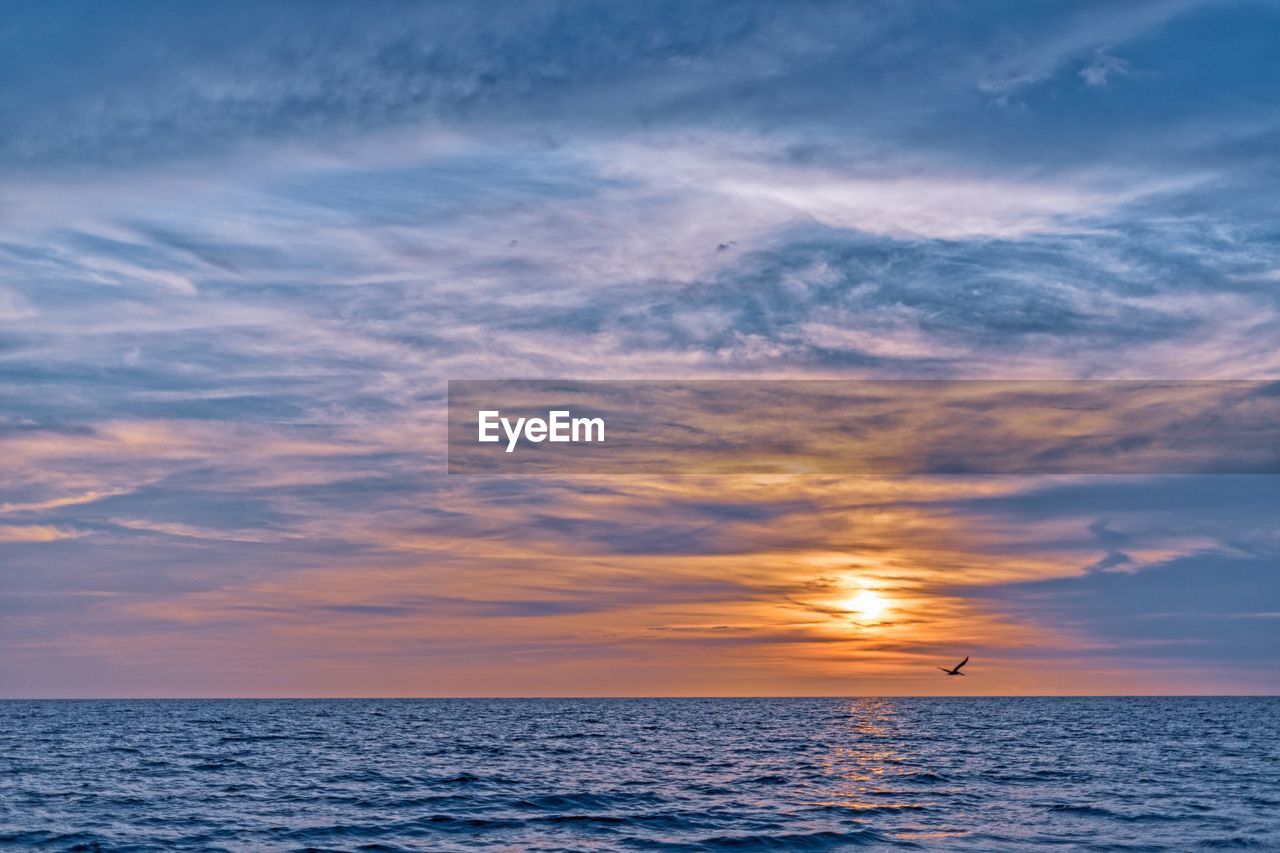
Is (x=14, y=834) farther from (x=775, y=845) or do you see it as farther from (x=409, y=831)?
(x=775, y=845)

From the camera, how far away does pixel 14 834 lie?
39.5 meters

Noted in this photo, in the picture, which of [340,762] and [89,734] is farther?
[89,734]

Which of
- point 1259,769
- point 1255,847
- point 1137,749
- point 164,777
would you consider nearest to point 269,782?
point 164,777

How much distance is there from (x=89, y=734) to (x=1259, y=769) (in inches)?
3990

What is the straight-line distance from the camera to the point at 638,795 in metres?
50.3

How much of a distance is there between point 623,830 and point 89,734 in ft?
287

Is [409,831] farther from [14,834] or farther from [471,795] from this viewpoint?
[14,834]

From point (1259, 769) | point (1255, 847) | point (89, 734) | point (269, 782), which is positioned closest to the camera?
point (1255, 847)

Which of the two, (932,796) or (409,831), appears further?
(932,796)

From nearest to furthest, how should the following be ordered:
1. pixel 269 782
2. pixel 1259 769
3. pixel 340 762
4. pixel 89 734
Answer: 1. pixel 269 782
2. pixel 1259 769
3. pixel 340 762
4. pixel 89 734

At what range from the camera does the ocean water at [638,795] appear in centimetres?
3847

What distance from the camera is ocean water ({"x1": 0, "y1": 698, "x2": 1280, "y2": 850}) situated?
3847 cm

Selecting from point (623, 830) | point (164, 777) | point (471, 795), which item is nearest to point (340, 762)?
point (164, 777)

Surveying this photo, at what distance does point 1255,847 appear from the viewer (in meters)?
36.3
